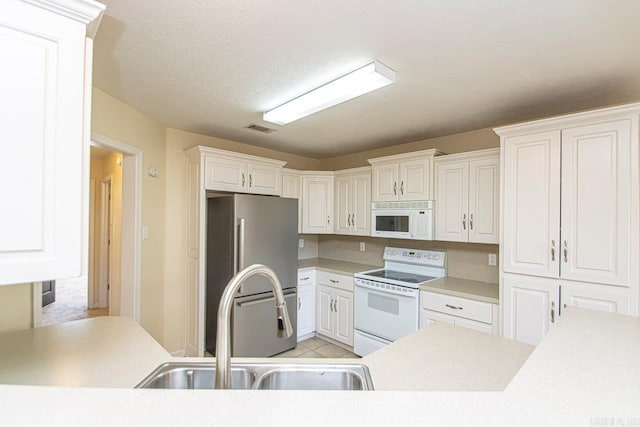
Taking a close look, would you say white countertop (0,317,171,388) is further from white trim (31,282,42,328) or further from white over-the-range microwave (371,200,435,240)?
white over-the-range microwave (371,200,435,240)

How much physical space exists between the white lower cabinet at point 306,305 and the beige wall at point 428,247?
0.77 meters

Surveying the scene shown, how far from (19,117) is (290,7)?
1.10 m

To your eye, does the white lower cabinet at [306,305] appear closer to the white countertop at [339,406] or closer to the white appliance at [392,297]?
the white appliance at [392,297]

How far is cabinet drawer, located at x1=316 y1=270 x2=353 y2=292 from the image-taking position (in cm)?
344

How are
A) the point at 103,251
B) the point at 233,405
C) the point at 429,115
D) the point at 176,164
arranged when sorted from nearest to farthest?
the point at 233,405
the point at 429,115
the point at 176,164
the point at 103,251

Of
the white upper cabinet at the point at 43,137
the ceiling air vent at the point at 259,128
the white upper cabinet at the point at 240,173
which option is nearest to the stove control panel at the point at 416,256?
the white upper cabinet at the point at 240,173

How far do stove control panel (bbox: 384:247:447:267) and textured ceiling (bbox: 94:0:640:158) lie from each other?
4.78 ft

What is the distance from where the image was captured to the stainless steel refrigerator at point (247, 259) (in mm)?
2922

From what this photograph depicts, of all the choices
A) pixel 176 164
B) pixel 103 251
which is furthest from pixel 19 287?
pixel 103 251

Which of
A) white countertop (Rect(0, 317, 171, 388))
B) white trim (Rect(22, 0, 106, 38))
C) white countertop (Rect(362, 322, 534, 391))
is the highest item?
white trim (Rect(22, 0, 106, 38))

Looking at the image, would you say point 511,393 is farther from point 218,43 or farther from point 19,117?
point 218,43

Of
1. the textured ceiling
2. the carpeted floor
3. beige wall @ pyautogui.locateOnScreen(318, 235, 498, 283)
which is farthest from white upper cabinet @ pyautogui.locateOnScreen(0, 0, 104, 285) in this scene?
the carpeted floor

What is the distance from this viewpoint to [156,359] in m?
1.25

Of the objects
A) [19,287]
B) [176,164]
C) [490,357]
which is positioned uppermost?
[176,164]
